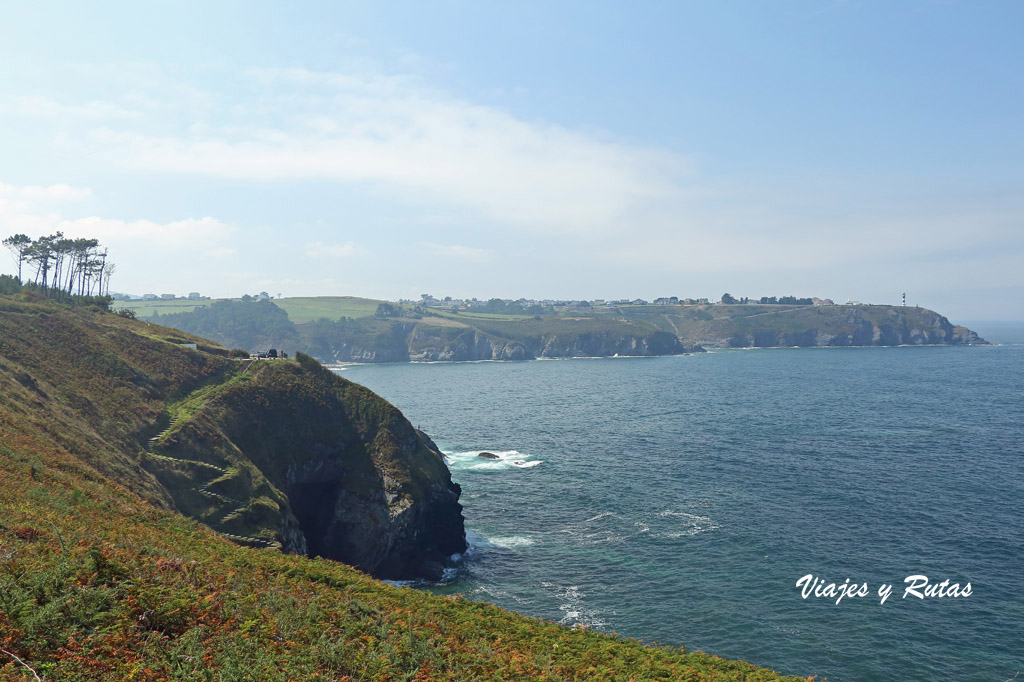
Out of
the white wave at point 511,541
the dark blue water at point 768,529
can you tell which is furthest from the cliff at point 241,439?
the dark blue water at point 768,529

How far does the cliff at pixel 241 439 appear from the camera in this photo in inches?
1977

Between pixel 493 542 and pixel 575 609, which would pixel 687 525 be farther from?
pixel 575 609

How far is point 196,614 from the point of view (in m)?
18.1

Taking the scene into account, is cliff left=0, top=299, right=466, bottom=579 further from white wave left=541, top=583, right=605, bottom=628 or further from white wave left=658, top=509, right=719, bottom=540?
white wave left=658, top=509, right=719, bottom=540

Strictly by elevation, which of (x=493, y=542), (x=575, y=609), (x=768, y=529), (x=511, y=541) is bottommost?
(x=493, y=542)

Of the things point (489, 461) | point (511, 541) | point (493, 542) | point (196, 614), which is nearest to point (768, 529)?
point (511, 541)

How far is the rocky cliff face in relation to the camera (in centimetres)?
5744

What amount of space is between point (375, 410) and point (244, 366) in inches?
745

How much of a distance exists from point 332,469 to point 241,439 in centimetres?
1073

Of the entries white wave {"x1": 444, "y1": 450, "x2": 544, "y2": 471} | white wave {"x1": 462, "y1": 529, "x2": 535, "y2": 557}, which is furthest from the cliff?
white wave {"x1": 444, "y1": 450, "x2": 544, "y2": 471}

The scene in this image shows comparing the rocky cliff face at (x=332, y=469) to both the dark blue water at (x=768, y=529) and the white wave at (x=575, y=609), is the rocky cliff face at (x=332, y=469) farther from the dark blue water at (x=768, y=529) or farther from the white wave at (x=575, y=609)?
the white wave at (x=575, y=609)

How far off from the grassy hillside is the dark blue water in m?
23.7

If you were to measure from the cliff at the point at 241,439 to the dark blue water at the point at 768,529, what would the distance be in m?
9.78

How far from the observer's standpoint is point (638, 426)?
12512 centimetres
